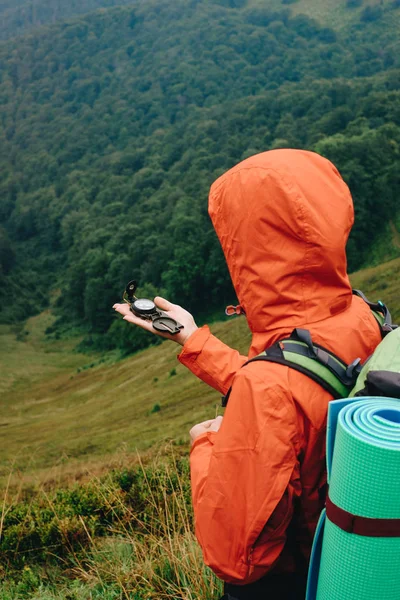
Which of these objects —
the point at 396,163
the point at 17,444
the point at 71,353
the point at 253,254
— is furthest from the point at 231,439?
the point at 71,353

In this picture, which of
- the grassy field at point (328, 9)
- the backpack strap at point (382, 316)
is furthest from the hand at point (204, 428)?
the grassy field at point (328, 9)

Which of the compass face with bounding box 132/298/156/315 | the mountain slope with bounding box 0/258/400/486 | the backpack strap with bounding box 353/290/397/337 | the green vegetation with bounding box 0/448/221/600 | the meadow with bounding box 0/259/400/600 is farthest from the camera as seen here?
the mountain slope with bounding box 0/258/400/486

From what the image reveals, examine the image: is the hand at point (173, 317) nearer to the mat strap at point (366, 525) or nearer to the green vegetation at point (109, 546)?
the mat strap at point (366, 525)

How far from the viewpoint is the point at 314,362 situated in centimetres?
161

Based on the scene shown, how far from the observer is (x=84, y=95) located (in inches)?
4862

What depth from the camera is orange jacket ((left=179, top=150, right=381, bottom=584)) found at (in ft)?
5.04

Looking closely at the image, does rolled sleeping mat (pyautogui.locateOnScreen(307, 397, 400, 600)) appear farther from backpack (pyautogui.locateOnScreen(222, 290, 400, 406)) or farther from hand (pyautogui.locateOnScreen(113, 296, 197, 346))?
hand (pyautogui.locateOnScreen(113, 296, 197, 346))

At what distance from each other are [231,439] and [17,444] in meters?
20.6

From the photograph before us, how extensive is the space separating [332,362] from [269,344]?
245 mm

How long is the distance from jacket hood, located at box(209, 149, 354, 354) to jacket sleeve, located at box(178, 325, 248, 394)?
0.18 metres

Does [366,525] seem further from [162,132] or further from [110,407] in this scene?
[162,132]

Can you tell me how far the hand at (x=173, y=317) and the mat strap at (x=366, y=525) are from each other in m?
0.90

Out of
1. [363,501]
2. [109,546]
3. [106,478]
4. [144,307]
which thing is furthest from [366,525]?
[106,478]

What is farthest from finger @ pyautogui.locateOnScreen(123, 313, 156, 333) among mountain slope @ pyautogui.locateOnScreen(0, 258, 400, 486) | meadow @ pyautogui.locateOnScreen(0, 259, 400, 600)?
mountain slope @ pyautogui.locateOnScreen(0, 258, 400, 486)
